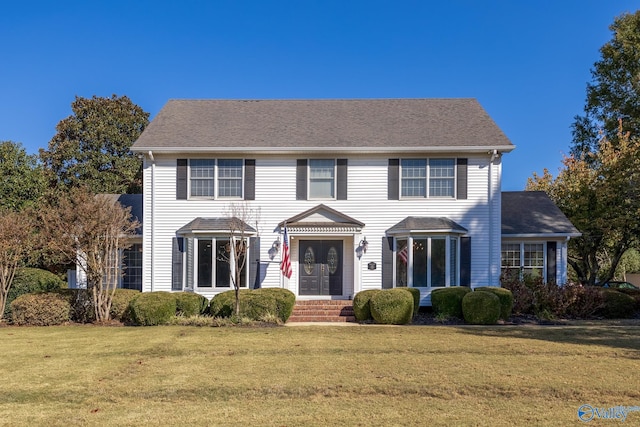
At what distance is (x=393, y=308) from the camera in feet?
48.8

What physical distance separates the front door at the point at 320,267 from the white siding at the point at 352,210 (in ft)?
1.54

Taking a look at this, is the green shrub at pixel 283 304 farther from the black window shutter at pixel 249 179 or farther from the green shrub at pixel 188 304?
the black window shutter at pixel 249 179

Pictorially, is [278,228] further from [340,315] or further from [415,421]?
[415,421]

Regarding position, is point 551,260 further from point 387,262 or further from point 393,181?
point 393,181

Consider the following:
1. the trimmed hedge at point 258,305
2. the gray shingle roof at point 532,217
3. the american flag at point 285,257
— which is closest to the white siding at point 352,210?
the american flag at point 285,257

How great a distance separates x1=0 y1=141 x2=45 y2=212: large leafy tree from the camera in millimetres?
22750

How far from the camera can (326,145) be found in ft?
57.8

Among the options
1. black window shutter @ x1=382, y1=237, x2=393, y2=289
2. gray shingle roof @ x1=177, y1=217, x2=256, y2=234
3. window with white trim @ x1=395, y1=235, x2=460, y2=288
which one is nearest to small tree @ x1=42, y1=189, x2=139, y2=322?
gray shingle roof @ x1=177, y1=217, x2=256, y2=234

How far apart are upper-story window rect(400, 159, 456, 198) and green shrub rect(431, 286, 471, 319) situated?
353 cm

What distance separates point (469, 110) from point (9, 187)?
19606 mm

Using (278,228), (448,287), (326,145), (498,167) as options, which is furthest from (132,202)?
(498,167)

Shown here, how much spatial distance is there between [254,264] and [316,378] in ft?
31.6

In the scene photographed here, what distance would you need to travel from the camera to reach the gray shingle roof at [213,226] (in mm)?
16969

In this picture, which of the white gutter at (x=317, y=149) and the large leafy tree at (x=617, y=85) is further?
the large leafy tree at (x=617, y=85)
